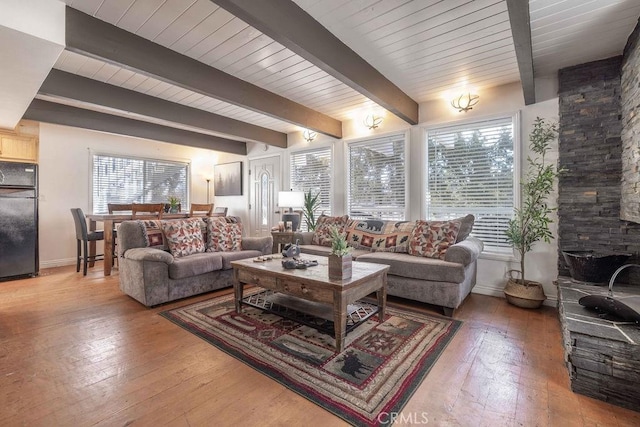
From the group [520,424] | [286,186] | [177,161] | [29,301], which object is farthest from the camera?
[177,161]

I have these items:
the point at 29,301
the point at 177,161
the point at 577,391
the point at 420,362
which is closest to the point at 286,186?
the point at 177,161

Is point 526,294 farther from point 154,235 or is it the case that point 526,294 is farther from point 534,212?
point 154,235

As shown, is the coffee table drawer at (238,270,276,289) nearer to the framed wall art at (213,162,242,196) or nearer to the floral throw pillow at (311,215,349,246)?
the floral throw pillow at (311,215,349,246)

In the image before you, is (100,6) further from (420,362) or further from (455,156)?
(455,156)

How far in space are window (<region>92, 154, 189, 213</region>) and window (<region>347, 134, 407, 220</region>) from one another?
4.03 metres

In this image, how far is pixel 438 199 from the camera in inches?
153

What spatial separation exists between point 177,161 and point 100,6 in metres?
4.76

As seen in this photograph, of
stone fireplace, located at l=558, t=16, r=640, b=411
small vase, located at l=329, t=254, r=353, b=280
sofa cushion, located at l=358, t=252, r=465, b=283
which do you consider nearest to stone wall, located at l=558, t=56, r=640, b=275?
stone fireplace, located at l=558, t=16, r=640, b=411

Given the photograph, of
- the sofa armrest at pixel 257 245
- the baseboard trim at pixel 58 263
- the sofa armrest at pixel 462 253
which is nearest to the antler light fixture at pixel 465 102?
the sofa armrest at pixel 462 253

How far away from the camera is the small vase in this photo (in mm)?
2182

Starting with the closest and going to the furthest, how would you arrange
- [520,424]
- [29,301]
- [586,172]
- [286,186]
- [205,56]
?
[520,424] → [205,56] → [586,172] → [29,301] → [286,186]

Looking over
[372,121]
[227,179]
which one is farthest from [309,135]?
[227,179]

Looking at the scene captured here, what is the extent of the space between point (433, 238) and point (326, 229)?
153 cm

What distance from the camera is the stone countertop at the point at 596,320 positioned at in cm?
166
